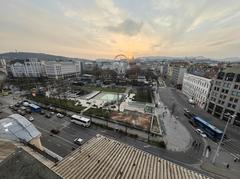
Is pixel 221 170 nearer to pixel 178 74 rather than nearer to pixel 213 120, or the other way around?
pixel 213 120

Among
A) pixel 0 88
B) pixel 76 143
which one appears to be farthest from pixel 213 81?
pixel 0 88

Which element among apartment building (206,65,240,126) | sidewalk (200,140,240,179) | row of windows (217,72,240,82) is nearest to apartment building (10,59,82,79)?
apartment building (206,65,240,126)

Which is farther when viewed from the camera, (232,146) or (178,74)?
(178,74)

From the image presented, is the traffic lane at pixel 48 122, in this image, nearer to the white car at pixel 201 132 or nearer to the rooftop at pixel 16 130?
the rooftop at pixel 16 130

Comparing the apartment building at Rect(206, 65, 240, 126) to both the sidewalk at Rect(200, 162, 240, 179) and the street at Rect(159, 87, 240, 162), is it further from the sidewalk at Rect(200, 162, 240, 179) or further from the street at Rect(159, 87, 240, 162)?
the sidewalk at Rect(200, 162, 240, 179)

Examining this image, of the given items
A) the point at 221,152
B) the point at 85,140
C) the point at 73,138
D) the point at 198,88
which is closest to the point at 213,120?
the point at 221,152

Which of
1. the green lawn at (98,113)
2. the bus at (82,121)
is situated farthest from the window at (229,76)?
the bus at (82,121)

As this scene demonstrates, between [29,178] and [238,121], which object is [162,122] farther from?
[29,178]
